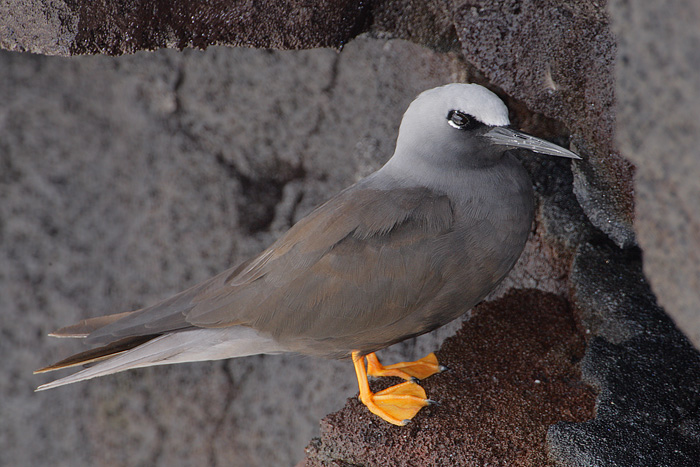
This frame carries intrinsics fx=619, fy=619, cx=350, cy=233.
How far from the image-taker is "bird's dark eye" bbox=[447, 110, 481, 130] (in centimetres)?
272

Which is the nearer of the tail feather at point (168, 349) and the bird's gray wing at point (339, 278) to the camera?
the bird's gray wing at point (339, 278)

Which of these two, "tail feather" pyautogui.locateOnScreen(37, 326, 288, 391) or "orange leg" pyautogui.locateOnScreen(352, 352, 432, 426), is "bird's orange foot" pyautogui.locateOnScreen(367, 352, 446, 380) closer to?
"orange leg" pyautogui.locateOnScreen(352, 352, 432, 426)

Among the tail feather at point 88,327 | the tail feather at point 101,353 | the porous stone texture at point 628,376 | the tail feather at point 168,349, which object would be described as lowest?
the porous stone texture at point 628,376

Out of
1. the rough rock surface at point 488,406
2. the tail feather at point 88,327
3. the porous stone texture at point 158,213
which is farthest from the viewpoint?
the porous stone texture at point 158,213

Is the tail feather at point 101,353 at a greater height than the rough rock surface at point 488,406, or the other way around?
the tail feather at point 101,353

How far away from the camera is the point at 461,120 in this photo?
8.99 ft

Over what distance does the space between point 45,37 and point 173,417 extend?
2666mm

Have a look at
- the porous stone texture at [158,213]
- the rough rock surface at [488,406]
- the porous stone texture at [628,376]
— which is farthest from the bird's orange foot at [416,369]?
the porous stone texture at [158,213]

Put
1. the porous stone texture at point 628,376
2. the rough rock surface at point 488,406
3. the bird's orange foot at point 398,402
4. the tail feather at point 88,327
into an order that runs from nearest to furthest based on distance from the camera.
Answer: the porous stone texture at point 628,376, the rough rock surface at point 488,406, the bird's orange foot at point 398,402, the tail feather at point 88,327

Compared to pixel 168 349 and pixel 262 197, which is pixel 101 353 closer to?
pixel 168 349

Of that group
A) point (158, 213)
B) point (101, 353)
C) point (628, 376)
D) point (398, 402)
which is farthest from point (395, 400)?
point (158, 213)

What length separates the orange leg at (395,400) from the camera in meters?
2.80

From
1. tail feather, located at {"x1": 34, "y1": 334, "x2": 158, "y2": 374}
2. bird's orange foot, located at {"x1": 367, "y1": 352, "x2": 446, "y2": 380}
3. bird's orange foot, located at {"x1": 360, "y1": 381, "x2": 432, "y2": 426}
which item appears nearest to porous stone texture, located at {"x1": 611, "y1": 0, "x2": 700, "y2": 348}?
bird's orange foot, located at {"x1": 360, "y1": 381, "x2": 432, "y2": 426}

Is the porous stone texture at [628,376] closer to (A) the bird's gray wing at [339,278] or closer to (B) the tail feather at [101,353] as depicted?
(A) the bird's gray wing at [339,278]
